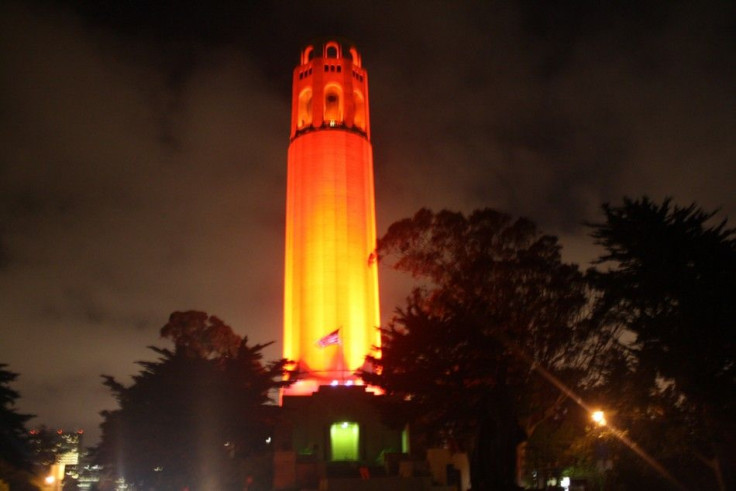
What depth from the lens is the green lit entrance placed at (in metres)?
39.2

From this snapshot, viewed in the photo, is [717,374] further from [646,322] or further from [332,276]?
[332,276]

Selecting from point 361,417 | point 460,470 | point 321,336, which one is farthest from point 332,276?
point 460,470

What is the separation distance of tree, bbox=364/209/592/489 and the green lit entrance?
34.1ft

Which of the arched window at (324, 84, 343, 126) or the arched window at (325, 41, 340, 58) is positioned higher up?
the arched window at (325, 41, 340, 58)

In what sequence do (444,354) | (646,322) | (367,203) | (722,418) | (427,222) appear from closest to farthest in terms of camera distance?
(722,418)
(646,322)
(444,354)
(427,222)
(367,203)

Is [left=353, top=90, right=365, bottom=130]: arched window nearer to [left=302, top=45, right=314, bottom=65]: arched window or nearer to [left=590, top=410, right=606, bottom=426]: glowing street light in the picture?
[left=302, top=45, right=314, bottom=65]: arched window

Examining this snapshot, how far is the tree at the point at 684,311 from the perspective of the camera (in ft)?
64.6

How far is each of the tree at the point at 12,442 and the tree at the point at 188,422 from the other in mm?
5606

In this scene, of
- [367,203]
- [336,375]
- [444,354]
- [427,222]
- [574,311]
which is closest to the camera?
[444,354]

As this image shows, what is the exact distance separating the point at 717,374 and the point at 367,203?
3302cm

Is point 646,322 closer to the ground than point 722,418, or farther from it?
farther from it

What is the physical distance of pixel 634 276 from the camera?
21.5 metres

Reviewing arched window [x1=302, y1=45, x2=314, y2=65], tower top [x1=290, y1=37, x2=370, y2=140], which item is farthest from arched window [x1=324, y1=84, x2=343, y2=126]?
arched window [x1=302, y1=45, x2=314, y2=65]

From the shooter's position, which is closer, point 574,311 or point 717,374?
point 717,374
